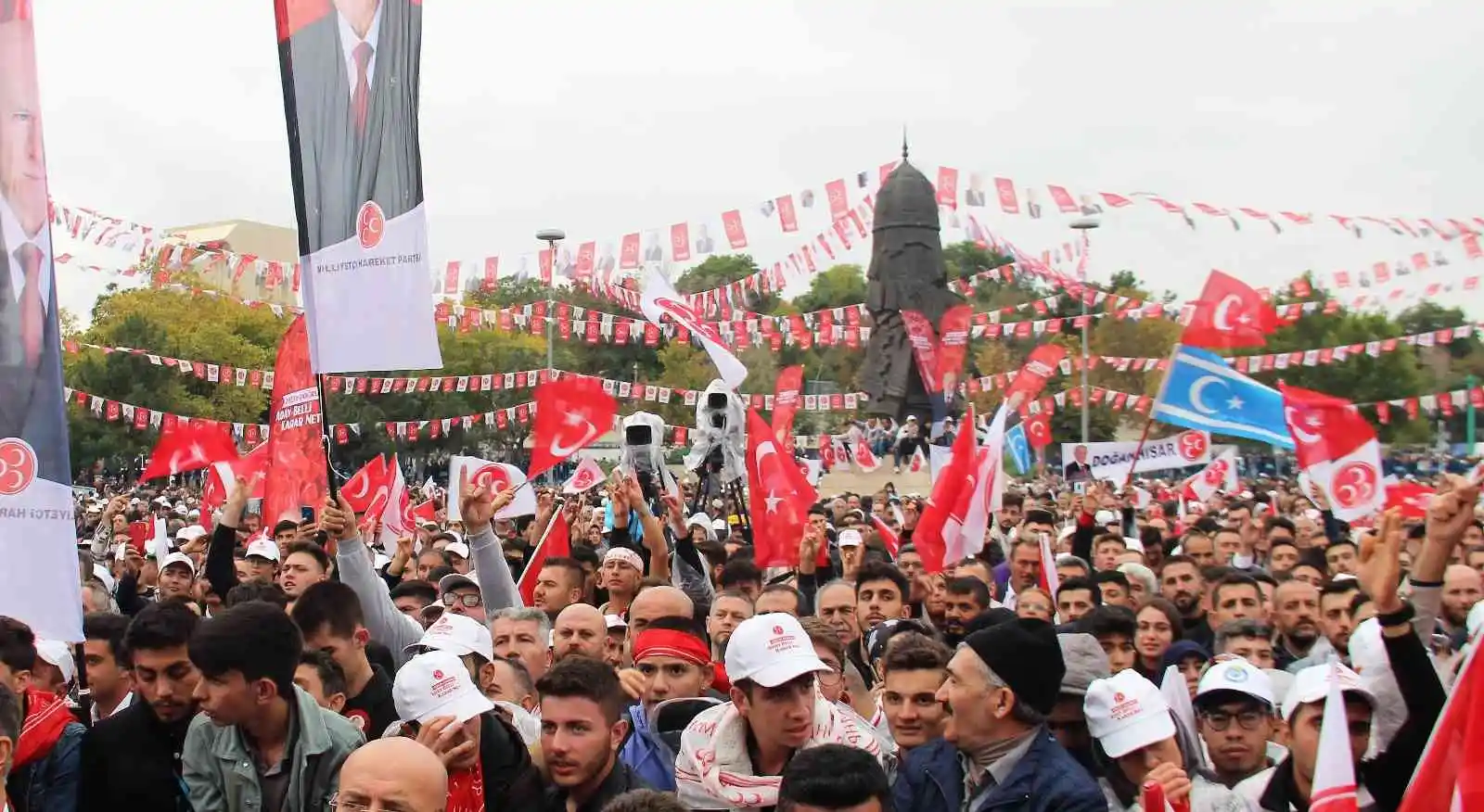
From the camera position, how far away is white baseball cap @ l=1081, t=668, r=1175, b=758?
4492mm

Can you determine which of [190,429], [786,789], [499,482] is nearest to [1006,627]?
[786,789]

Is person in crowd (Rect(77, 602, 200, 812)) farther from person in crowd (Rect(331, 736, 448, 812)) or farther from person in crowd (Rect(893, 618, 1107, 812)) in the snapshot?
person in crowd (Rect(893, 618, 1107, 812))

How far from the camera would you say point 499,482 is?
13.2 metres

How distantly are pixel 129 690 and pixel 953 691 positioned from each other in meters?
3.13

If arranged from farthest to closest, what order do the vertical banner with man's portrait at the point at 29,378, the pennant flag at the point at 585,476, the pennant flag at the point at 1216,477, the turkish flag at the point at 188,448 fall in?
the pennant flag at the point at 1216,477 → the turkish flag at the point at 188,448 → the pennant flag at the point at 585,476 → the vertical banner with man's portrait at the point at 29,378

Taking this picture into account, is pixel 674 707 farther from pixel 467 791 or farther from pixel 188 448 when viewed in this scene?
pixel 188 448

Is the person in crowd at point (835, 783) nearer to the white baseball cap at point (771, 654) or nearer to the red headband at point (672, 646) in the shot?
the white baseball cap at point (771, 654)

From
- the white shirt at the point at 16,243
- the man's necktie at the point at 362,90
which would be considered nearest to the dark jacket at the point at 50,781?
the white shirt at the point at 16,243

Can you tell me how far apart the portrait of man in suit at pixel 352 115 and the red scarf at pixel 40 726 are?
2062 millimetres

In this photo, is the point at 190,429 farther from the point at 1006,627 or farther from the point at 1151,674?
the point at 1006,627

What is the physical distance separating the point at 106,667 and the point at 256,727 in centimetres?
180

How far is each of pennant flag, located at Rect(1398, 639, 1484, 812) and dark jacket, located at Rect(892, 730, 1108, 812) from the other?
2.63 feet

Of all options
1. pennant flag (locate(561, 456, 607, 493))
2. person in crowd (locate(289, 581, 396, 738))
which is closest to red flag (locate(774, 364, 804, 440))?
pennant flag (locate(561, 456, 607, 493))

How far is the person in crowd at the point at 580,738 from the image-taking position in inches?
164
